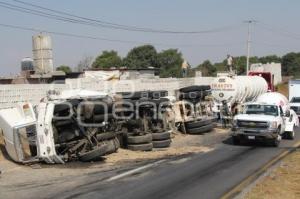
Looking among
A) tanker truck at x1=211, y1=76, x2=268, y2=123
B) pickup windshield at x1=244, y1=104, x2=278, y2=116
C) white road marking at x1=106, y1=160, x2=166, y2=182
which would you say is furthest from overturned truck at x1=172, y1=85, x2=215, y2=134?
white road marking at x1=106, y1=160, x2=166, y2=182

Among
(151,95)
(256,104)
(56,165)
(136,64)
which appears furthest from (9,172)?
(136,64)

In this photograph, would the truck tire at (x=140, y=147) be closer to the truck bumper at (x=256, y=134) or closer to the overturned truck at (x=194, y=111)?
the truck bumper at (x=256, y=134)

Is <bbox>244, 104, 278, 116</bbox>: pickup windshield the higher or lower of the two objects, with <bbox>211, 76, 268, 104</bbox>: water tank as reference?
lower

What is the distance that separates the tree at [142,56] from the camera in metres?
108

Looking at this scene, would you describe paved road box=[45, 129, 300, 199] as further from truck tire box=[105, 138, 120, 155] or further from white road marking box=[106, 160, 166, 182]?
truck tire box=[105, 138, 120, 155]

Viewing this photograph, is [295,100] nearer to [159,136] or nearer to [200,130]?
[200,130]

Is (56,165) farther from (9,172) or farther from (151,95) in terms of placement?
(151,95)

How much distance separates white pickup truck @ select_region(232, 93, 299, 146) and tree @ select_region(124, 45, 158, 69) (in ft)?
271

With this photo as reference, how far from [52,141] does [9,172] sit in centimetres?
168

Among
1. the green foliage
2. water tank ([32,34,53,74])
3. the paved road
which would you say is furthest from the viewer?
the green foliage

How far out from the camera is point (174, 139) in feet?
82.8

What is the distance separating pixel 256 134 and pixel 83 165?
8.88 metres

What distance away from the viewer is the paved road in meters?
12.2

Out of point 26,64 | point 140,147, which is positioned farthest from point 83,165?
point 26,64
